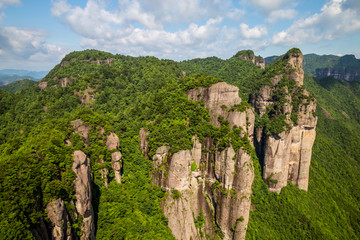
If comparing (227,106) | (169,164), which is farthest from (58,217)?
(227,106)

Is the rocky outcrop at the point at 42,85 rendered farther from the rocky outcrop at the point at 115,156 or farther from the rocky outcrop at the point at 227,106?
the rocky outcrop at the point at 227,106

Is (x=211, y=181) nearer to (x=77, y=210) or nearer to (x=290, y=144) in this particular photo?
(x=77, y=210)

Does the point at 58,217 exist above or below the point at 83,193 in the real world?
below

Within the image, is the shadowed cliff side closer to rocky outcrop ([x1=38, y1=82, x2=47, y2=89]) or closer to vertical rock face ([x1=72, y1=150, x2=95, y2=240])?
vertical rock face ([x1=72, y1=150, x2=95, y2=240])

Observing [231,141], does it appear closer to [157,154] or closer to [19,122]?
[157,154]

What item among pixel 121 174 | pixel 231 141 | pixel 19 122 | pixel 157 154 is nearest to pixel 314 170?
pixel 231 141
